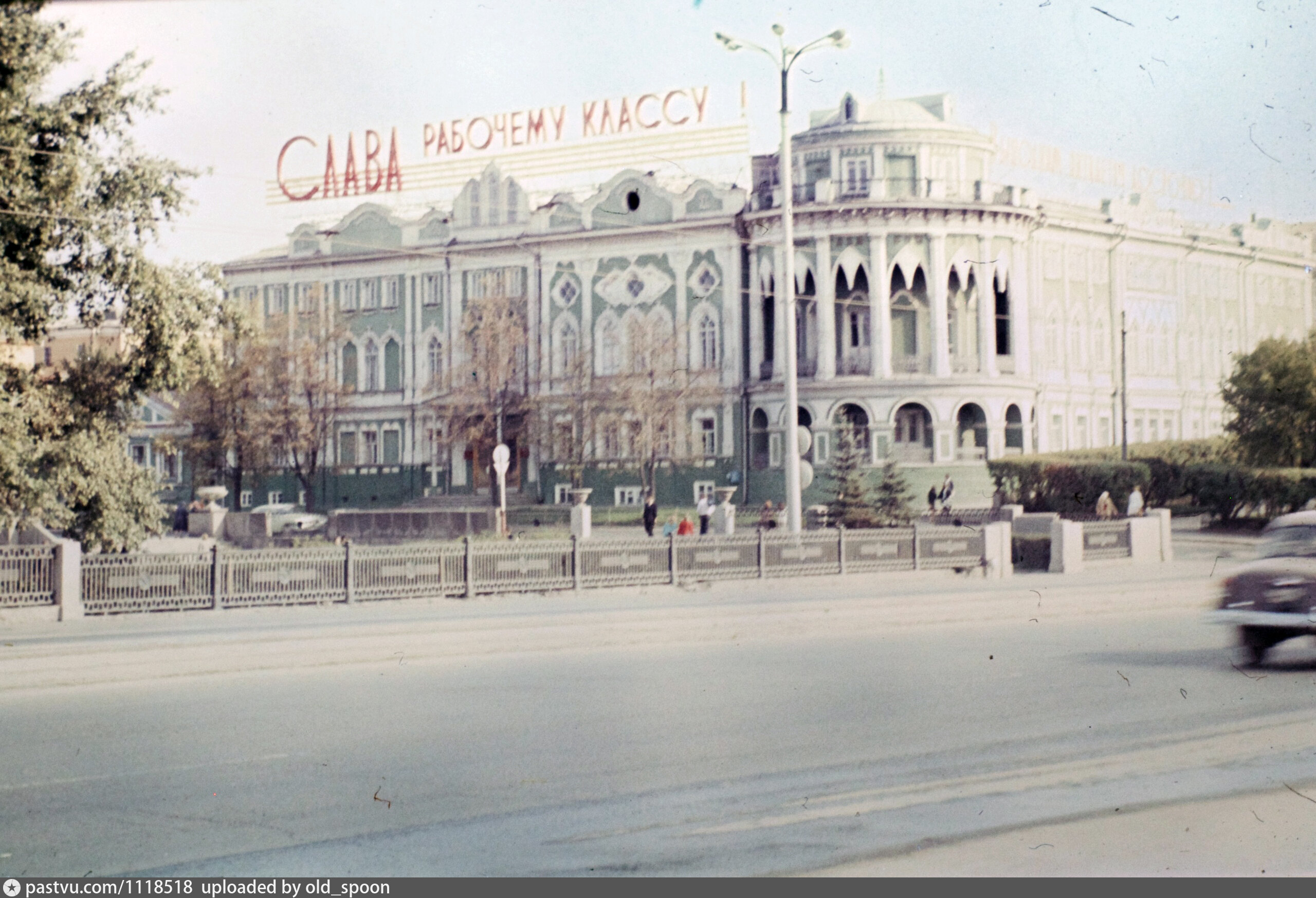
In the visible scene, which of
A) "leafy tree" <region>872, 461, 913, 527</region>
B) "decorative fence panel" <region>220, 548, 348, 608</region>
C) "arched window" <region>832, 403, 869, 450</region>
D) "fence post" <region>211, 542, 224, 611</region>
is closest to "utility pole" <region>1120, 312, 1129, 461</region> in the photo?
"leafy tree" <region>872, 461, 913, 527</region>

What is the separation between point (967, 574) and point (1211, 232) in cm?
1284

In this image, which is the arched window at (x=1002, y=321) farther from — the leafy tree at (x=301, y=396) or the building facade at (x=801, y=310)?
the leafy tree at (x=301, y=396)

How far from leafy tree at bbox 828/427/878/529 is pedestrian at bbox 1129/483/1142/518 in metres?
5.60

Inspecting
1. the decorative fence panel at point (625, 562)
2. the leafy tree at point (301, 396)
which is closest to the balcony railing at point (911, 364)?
the decorative fence panel at point (625, 562)

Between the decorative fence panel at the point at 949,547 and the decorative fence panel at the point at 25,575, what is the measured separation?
15.4 m

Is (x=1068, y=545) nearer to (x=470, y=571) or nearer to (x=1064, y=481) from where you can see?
(x=1064, y=481)

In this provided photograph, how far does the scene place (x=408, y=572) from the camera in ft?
65.3

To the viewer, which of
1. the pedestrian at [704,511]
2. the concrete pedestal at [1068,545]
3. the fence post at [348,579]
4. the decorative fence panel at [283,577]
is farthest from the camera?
the pedestrian at [704,511]

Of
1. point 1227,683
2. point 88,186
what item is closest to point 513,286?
point 88,186

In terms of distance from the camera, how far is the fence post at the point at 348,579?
19109 mm

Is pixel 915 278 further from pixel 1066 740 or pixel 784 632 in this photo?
pixel 1066 740

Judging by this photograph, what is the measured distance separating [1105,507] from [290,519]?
45.9ft

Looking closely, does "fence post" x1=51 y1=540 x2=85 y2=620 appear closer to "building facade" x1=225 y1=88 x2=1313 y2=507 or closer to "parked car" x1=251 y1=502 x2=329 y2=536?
"parked car" x1=251 y1=502 x2=329 y2=536

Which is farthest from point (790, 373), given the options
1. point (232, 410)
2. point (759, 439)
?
point (232, 410)
